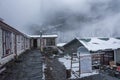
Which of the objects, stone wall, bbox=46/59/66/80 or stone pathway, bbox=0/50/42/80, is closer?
stone pathway, bbox=0/50/42/80

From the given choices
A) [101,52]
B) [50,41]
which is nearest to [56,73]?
[101,52]

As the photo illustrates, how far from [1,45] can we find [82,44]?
35.2 feet

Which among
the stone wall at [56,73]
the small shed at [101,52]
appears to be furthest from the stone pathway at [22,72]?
the small shed at [101,52]

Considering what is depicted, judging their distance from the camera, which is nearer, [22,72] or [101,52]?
[22,72]

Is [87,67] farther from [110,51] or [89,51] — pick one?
[110,51]

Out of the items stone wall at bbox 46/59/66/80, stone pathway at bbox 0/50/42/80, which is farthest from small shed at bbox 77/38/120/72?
stone pathway at bbox 0/50/42/80

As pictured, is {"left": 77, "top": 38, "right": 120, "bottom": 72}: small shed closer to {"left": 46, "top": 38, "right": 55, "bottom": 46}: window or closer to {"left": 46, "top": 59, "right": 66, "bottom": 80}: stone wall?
{"left": 46, "top": 59, "right": 66, "bottom": 80}: stone wall

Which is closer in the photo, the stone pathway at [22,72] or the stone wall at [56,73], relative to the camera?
the stone pathway at [22,72]

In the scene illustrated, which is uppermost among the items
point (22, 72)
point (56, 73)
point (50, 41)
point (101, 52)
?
point (50, 41)

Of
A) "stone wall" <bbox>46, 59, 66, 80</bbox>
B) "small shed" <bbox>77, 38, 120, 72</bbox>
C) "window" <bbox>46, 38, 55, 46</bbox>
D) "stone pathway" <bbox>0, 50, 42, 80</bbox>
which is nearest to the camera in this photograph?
"stone pathway" <bbox>0, 50, 42, 80</bbox>

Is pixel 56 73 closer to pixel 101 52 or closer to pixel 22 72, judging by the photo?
pixel 22 72

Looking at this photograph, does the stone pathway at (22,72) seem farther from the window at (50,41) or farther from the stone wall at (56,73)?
the window at (50,41)

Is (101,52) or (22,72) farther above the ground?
(101,52)

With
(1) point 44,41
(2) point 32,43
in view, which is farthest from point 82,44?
(2) point 32,43
